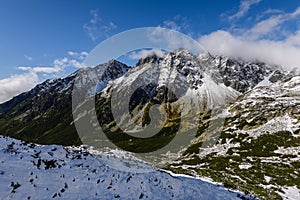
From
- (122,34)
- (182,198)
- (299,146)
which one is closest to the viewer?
(182,198)

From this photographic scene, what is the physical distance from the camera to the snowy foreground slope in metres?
14.4

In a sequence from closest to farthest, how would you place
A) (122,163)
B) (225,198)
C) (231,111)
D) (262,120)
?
(225,198)
(122,163)
(262,120)
(231,111)

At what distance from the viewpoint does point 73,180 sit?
16328 millimetres

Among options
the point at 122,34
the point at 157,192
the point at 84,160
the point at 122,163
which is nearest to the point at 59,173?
the point at 84,160

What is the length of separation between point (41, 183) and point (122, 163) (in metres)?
9.96

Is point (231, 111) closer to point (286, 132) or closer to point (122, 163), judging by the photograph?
point (286, 132)

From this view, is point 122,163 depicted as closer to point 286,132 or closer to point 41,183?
point 41,183

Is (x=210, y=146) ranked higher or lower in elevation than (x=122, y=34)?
lower

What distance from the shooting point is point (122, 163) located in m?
24.3

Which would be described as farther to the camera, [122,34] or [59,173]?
[122,34]

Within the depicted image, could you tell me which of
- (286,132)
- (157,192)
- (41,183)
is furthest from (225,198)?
(286,132)

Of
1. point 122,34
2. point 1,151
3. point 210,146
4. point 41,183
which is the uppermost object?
point 122,34

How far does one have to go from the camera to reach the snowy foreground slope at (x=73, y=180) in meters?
14.4

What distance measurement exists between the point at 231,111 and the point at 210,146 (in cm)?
9217
